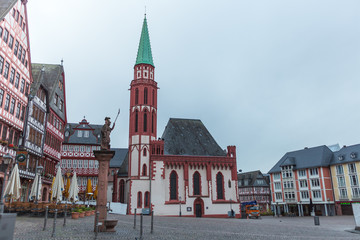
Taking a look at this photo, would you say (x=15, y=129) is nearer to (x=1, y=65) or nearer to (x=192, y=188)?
(x=1, y=65)

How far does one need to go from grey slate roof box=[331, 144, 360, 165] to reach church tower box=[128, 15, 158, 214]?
126ft

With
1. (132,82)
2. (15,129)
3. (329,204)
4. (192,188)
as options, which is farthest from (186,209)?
(329,204)

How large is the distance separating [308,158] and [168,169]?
115 ft

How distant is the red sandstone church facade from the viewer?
4688cm

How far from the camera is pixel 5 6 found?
1157 inches

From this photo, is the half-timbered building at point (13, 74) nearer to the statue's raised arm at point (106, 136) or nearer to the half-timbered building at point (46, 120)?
the half-timbered building at point (46, 120)

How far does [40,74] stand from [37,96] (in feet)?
15.1

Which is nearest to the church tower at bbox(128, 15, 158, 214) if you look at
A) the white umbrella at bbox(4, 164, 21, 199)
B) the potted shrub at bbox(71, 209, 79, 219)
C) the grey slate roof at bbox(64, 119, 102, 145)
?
the grey slate roof at bbox(64, 119, 102, 145)

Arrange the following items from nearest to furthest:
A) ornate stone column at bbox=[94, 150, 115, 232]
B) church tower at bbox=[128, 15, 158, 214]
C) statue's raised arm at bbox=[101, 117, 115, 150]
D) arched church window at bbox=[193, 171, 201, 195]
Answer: ornate stone column at bbox=[94, 150, 115, 232] < statue's raised arm at bbox=[101, 117, 115, 150] < church tower at bbox=[128, 15, 158, 214] < arched church window at bbox=[193, 171, 201, 195]

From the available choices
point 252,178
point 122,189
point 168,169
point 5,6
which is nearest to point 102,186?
point 5,6

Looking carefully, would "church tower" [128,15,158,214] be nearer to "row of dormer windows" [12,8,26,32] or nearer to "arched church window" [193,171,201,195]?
"arched church window" [193,171,201,195]

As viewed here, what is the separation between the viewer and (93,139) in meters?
62.7

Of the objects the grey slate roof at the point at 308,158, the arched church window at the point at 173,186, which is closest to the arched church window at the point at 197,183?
the arched church window at the point at 173,186

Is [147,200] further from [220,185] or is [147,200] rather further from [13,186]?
[13,186]
